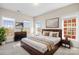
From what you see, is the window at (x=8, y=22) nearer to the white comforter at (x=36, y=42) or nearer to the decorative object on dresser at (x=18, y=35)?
the decorative object on dresser at (x=18, y=35)

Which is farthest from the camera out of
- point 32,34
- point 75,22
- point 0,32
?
point 32,34

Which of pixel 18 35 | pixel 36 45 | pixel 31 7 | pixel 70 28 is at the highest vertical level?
pixel 31 7

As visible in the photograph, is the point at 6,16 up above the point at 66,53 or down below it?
above

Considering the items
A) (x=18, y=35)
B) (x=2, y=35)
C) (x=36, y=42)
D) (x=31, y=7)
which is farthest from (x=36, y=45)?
(x=31, y=7)

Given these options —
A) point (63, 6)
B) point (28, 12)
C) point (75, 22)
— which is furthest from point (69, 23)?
point (28, 12)

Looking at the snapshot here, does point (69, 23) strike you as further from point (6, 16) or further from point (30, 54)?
point (6, 16)

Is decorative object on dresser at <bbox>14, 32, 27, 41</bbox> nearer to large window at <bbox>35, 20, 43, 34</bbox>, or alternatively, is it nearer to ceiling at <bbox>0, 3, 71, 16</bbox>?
large window at <bbox>35, 20, 43, 34</bbox>

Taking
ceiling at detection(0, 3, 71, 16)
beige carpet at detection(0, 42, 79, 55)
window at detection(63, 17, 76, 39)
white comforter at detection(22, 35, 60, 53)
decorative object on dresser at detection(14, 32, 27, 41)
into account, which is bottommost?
beige carpet at detection(0, 42, 79, 55)

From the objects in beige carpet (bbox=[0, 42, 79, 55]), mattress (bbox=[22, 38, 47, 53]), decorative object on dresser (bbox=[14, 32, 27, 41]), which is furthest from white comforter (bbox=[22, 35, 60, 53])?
beige carpet (bbox=[0, 42, 79, 55])

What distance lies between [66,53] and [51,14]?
1.20m

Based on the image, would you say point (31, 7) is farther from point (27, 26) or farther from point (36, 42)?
point (36, 42)

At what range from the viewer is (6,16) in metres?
1.79

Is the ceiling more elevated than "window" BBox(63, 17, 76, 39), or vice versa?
the ceiling

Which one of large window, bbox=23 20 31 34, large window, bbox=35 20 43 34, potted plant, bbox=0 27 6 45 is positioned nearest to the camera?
potted plant, bbox=0 27 6 45
